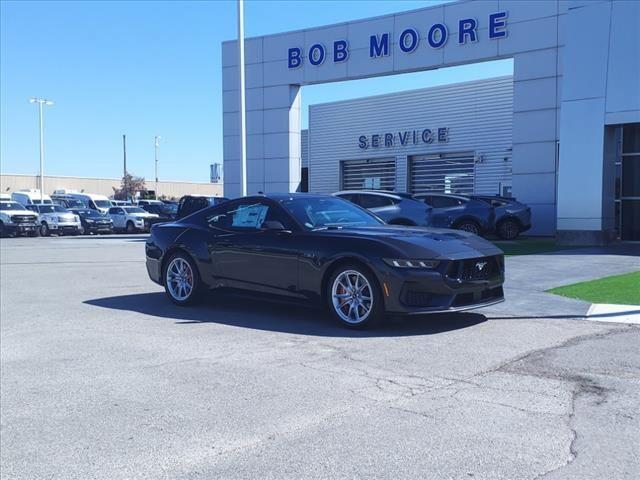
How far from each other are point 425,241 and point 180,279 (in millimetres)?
3780

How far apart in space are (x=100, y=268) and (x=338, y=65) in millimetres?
15725

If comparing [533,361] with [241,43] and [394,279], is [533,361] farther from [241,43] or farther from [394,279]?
[241,43]

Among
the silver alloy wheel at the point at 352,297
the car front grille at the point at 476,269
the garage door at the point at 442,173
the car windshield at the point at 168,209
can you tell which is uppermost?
the garage door at the point at 442,173

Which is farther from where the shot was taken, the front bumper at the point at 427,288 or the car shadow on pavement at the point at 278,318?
the car shadow on pavement at the point at 278,318

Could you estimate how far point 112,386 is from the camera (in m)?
5.45

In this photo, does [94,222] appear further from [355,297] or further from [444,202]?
[355,297]

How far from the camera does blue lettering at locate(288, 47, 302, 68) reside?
28141 mm

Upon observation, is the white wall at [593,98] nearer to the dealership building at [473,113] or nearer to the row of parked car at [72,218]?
the dealership building at [473,113]

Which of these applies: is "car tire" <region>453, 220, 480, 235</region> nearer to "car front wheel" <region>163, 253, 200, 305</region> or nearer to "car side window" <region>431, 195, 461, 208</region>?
"car side window" <region>431, 195, 461, 208</region>

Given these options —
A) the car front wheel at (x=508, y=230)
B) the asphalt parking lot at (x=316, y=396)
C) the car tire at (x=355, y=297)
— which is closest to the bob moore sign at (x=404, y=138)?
the car front wheel at (x=508, y=230)

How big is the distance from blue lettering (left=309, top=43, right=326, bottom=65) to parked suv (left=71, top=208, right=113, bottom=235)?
16.1 meters

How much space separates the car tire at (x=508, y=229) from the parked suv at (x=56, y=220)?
24.2m

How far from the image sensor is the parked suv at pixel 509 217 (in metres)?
20.4

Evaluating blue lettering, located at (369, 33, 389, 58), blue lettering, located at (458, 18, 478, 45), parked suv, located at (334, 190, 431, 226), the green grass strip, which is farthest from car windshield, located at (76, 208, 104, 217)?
the green grass strip
